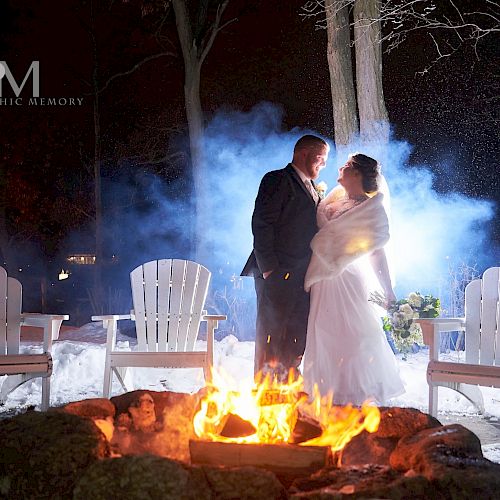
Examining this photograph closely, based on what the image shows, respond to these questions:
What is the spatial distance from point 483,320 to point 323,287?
113cm

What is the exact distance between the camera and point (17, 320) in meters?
4.27

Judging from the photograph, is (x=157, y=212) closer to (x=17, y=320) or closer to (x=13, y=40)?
(x=13, y=40)

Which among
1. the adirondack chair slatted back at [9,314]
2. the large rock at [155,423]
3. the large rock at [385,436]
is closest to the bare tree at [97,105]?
the adirondack chair slatted back at [9,314]

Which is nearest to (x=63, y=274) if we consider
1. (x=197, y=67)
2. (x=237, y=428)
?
(x=197, y=67)

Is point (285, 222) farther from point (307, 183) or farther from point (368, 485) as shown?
point (368, 485)

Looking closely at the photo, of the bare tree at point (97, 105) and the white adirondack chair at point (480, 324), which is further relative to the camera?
the bare tree at point (97, 105)

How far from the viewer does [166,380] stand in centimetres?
554

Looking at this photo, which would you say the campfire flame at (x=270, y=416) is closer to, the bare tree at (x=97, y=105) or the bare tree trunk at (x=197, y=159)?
the bare tree trunk at (x=197, y=159)

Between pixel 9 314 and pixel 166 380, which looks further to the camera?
→ pixel 166 380

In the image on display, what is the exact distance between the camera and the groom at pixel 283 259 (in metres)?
3.78

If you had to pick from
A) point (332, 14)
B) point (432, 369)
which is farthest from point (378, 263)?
point (332, 14)

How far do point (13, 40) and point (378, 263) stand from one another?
11.4m

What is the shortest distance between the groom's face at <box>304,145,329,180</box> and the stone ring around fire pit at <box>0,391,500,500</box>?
6.07ft

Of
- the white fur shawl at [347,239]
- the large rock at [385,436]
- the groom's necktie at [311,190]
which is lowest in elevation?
the large rock at [385,436]
